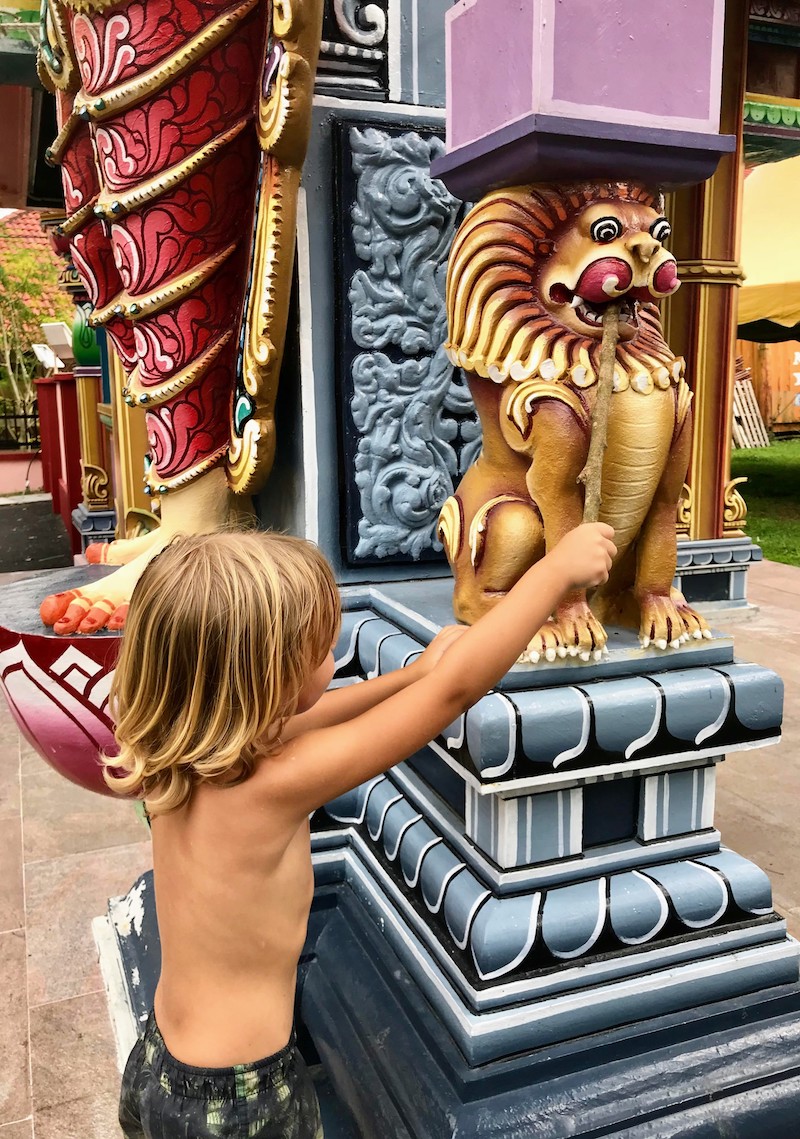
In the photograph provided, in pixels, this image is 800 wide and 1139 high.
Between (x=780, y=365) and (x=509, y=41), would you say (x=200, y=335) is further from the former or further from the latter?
(x=780, y=365)

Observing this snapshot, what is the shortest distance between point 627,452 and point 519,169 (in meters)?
0.33

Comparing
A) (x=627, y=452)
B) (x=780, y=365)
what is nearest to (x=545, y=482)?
(x=627, y=452)

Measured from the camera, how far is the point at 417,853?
130 centimetres

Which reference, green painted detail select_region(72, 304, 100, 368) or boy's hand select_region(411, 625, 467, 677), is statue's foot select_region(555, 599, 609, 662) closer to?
boy's hand select_region(411, 625, 467, 677)

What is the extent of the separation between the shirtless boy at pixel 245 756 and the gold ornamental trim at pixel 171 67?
78 cm

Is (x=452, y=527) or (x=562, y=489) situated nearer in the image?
(x=562, y=489)

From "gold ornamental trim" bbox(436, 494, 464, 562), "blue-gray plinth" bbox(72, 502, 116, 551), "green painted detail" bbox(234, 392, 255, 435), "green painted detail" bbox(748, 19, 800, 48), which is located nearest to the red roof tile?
"blue-gray plinth" bbox(72, 502, 116, 551)

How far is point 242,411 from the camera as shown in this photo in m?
1.50

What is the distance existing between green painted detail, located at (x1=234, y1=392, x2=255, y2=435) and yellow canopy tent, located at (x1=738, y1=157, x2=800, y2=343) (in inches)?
272

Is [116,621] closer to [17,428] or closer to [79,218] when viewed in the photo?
[79,218]

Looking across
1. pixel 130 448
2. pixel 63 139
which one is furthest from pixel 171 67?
pixel 130 448

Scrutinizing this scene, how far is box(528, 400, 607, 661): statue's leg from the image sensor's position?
108cm

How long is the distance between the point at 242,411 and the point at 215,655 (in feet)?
2.37

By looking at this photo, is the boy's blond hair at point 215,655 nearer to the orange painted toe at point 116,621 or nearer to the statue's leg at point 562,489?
the statue's leg at point 562,489
